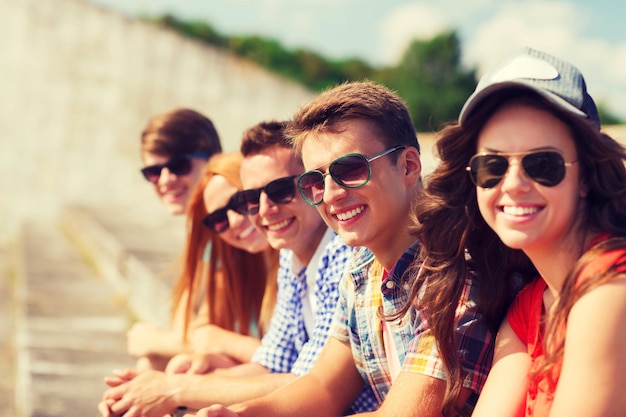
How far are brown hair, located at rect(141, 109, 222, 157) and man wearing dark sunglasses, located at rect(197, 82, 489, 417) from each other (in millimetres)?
2300

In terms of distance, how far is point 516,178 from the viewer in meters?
1.93

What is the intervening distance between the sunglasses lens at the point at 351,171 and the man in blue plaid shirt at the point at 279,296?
565mm

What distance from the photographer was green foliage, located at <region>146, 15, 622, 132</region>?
795 inches

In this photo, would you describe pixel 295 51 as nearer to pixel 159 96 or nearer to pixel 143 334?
pixel 159 96

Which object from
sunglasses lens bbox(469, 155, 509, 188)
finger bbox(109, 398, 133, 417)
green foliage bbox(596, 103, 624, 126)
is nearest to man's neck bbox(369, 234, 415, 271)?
sunglasses lens bbox(469, 155, 509, 188)

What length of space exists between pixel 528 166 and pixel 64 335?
5696 mm

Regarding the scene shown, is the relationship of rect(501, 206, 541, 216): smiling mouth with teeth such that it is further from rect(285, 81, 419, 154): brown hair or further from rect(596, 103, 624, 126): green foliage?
rect(596, 103, 624, 126): green foliage

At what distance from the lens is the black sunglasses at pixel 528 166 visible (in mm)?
1894

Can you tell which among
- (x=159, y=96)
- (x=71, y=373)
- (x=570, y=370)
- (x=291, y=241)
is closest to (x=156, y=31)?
(x=159, y=96)

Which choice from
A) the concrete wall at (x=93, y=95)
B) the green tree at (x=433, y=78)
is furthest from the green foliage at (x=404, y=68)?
the concrete wall at (x=93, y=95)

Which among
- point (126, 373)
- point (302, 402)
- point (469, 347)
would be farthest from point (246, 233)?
point (469, 347)

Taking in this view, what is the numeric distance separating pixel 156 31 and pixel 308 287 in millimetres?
23363

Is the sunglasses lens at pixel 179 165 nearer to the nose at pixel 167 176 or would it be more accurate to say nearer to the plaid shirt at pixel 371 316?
the nose at pixel 167 176

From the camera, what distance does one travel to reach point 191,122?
195 inches
